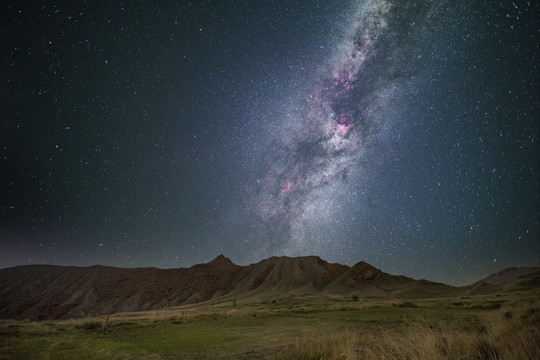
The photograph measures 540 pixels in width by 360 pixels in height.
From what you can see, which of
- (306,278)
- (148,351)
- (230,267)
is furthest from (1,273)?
(148,351)

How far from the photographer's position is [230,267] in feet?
489

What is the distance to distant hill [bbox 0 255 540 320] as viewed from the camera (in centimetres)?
9762

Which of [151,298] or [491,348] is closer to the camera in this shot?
[491,348]

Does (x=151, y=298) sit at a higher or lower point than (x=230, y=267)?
lower

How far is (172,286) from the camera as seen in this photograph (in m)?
119

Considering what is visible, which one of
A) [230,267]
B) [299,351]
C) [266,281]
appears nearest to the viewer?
[299,351]

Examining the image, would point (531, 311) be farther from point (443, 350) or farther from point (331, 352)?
point (331, 352)

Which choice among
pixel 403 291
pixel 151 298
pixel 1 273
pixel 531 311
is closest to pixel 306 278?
pixel 403 291

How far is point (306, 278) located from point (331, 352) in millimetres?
129891

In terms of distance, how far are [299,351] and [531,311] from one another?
1161 centimetres

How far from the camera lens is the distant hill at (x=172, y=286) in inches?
3844

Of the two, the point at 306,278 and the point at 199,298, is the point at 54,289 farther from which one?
the point at 306,278

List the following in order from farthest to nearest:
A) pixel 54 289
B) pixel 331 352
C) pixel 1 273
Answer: pixel 1 273 < pixel 54 289 < pixel 331 352

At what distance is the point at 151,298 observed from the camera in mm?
107062
